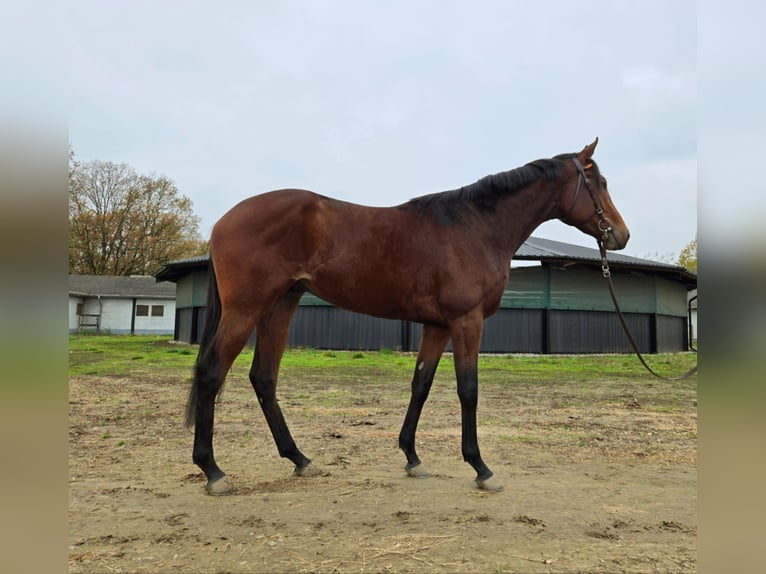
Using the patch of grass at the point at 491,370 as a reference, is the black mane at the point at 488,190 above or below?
above

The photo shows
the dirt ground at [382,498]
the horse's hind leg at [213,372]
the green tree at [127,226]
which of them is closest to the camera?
the dirt ground at [382,498]

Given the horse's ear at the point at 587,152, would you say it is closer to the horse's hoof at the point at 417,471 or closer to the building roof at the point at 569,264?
the horse's hoof at the point at 417,471

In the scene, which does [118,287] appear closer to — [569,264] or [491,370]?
[569,264]

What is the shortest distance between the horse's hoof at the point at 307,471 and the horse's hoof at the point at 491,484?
4.22 feet

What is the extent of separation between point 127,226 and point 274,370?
37966 mm

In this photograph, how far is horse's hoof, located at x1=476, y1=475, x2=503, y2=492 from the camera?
11.7 ft

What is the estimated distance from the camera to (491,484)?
3.58 m

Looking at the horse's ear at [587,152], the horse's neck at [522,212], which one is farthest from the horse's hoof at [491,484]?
the horse's ear at [587,152]

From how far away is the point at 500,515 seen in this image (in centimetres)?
309

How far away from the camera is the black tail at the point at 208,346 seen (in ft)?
11.8

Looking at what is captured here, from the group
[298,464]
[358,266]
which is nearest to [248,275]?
[358,266]

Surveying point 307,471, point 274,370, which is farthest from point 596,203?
point 307,471
